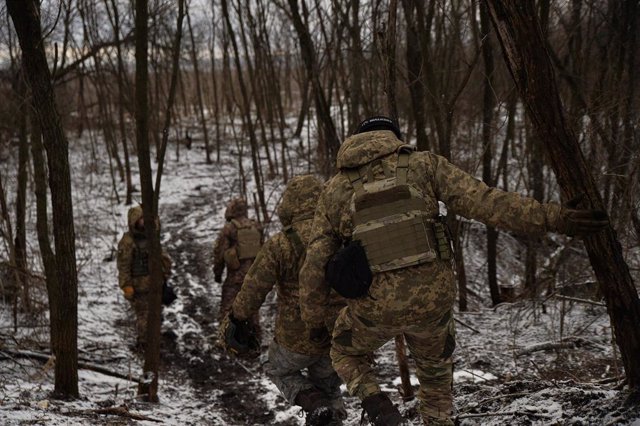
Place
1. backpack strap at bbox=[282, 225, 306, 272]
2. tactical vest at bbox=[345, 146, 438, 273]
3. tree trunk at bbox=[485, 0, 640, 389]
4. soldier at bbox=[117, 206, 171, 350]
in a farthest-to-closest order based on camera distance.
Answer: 1. soldier at bbox=[117, 206, 171, 350]
2. backpack strap at bbox=[282, 225, 306, 272]
3. tactical vest at bbox=[345, 146, 438, 273]
4. tree trunk at bbox=[485, 0, 640, 389]

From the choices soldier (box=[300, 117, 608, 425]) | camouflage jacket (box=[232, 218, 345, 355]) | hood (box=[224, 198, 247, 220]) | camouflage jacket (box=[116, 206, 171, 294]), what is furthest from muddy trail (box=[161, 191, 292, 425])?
soldier (box=[300, 117, 608, 425])

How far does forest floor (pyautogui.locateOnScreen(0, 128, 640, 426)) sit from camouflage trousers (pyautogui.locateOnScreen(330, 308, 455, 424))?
15.4 inches

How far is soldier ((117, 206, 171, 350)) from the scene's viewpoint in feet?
21.2

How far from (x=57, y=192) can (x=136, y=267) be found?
2739mm

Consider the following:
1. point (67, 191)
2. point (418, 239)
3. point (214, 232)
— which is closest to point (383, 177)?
point (418, 239)

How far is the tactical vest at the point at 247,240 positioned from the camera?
6.84 metres

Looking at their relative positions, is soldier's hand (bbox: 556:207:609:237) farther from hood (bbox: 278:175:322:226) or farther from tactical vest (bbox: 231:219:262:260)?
tactical vest (bbox: 231:219:262:260)

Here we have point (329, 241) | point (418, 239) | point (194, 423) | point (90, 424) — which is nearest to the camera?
point (418, 239)

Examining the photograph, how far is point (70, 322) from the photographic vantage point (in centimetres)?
420

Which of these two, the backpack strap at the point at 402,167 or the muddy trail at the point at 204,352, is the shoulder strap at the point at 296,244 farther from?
the muddy trail at the point at 204,352

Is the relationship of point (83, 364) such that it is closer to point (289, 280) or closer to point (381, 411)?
point (289, 280)

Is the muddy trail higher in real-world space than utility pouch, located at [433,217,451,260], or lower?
lower

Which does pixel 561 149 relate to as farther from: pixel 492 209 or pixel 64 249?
pixel 64 249

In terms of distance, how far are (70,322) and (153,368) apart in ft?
3.07
